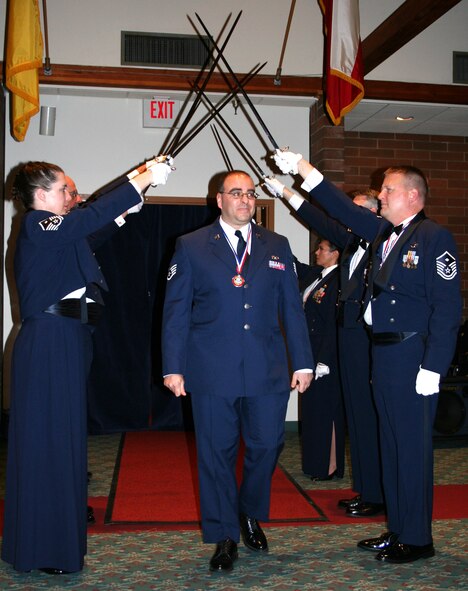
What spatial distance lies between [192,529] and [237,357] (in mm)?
1077

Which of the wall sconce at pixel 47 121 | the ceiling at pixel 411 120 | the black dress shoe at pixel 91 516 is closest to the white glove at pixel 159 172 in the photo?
the black dress shoe at pixel 91 516

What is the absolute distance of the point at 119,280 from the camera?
6.66 metres

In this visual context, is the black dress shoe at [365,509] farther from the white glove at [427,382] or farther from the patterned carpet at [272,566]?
the white glove at [427,382]

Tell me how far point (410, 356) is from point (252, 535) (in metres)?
1.06

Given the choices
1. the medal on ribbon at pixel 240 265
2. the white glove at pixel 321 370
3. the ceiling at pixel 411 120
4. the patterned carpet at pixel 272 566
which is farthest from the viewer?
the ceiling at pixel 411 120

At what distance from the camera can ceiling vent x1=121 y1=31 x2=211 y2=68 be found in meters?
6.24

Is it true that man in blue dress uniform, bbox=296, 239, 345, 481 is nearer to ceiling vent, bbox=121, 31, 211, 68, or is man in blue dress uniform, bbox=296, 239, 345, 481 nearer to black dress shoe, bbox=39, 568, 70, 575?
black dress shoe, bbox=39, 568, 70, 575

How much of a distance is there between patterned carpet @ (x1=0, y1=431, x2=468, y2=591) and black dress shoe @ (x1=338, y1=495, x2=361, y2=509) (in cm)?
23

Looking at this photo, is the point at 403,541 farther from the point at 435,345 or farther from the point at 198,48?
the point at 198,48

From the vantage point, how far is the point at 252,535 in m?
3.17

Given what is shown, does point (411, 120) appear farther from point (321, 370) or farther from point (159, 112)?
point (321, 370)

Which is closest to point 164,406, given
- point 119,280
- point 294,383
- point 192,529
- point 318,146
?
point 119,280

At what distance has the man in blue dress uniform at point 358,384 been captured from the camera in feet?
12.4

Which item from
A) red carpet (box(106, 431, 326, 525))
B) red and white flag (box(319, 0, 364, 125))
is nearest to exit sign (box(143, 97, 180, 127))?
red and white flag (box(319, 0, 364, 125))
